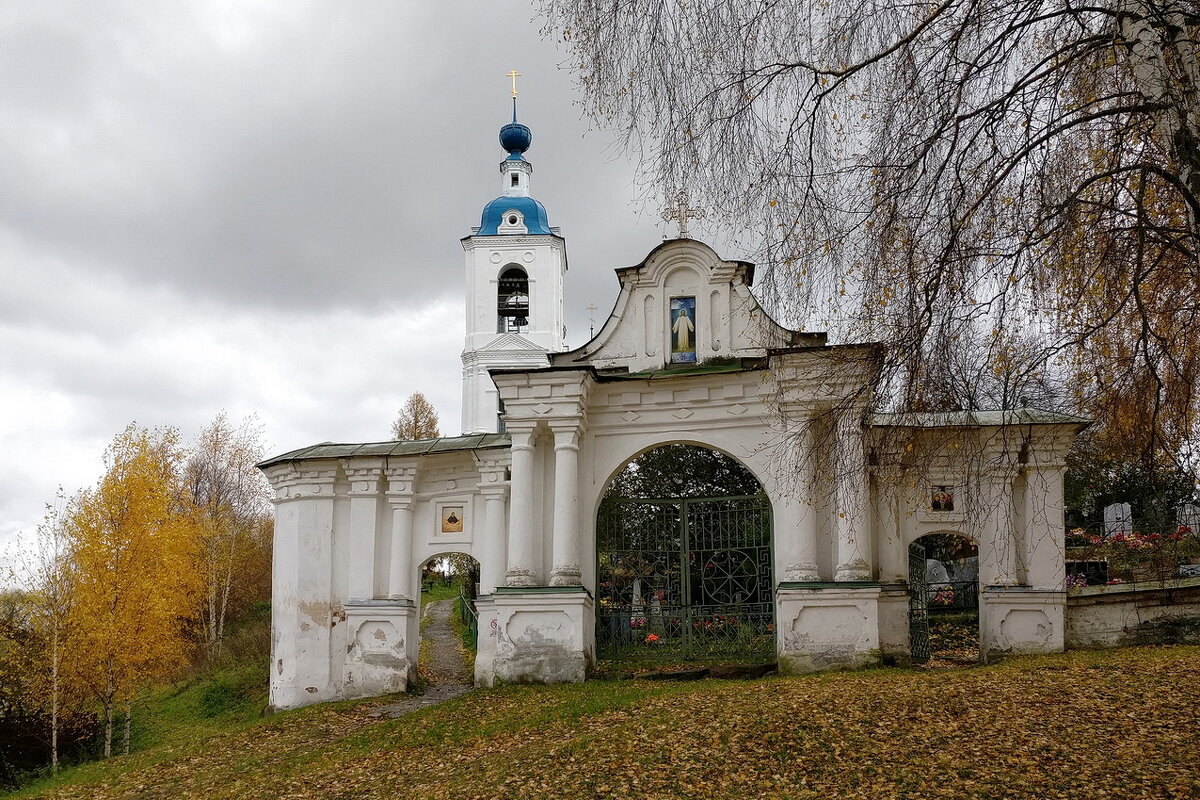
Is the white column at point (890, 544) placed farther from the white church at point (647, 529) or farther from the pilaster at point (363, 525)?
the pilaster at point (363, 525)

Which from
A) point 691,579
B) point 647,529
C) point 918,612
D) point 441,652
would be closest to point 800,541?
point 647,529

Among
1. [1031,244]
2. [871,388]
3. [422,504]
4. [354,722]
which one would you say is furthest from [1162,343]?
[422,504]

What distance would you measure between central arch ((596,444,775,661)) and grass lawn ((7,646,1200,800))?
1.64 metres

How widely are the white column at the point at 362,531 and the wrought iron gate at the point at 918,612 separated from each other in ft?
25.6

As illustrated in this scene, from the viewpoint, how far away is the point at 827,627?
44.9 feet

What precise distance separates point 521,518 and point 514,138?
30646 millimetres

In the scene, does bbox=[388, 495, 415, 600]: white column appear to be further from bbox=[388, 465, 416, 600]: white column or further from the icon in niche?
the icon in niche

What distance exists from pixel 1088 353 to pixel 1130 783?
317 cm

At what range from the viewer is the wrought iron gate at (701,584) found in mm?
14727

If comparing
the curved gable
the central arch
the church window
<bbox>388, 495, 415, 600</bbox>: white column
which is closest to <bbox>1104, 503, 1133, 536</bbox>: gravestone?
the central arch

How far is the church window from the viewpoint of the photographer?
40375mm

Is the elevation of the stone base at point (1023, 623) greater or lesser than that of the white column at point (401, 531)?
lesser

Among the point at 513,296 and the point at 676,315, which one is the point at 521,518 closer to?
the point at 676,315

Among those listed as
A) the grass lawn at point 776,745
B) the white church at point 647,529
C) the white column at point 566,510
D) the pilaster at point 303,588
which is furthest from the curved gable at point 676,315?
the grass lawn at point 776,745
